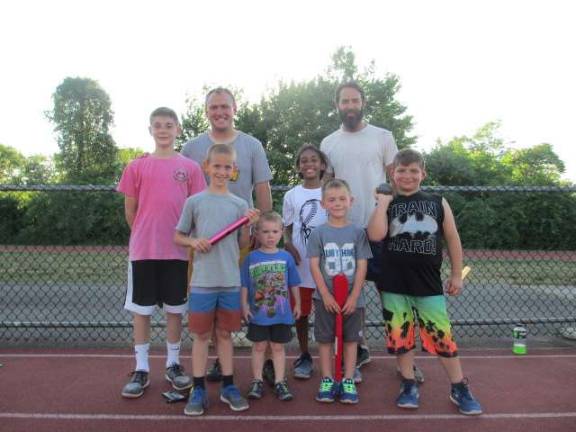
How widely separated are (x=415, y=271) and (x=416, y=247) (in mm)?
165

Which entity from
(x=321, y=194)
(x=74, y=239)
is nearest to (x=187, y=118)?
(x=74, y=239)

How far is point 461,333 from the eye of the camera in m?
5.77

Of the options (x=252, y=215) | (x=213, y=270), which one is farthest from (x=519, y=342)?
(x=213, y=270)

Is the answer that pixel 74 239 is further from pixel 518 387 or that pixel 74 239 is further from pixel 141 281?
pixel 518 387

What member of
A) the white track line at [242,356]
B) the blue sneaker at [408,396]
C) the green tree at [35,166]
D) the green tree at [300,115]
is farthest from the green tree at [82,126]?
the blue sneaker at [408,396]

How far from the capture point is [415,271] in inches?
134

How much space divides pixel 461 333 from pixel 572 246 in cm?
220

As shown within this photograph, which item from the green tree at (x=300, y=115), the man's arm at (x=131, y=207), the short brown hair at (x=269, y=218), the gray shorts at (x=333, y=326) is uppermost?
the green tree at (x=300, y=115)

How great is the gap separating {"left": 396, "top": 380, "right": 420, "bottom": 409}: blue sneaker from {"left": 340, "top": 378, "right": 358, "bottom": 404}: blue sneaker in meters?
0.31

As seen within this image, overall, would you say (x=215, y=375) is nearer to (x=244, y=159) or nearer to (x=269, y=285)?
(x=269, y=285)

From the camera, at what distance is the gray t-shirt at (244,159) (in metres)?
3.83

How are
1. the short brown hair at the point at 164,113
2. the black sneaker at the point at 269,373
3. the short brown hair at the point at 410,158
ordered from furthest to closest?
the black sneaker at the point at 269,373, the short brown hair at the point at 164,113, the short brown hair at the point at 410,158

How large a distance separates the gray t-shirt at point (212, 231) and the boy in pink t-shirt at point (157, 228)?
263mm

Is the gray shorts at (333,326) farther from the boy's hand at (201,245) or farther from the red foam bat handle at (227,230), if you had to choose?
the boy's hand at (201,245)
